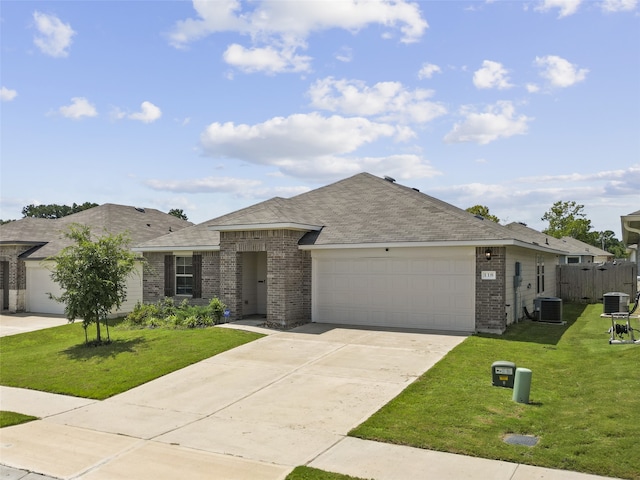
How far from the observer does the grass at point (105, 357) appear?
448 inches

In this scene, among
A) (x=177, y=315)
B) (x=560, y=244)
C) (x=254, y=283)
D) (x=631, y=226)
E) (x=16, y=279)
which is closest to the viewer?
(x=631, y=226)

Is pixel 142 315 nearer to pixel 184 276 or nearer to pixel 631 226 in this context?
pixel 184 276

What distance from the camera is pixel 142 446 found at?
761cm

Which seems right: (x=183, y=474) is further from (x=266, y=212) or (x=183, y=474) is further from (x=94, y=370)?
(x=266, y=212)

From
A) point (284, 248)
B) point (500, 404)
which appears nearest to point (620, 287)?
point (284, 248)

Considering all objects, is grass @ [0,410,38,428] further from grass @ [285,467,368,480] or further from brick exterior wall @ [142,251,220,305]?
brick exterior wall @ [142,251,220,305]

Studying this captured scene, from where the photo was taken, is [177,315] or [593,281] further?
[593,281]

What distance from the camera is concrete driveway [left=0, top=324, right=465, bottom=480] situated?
22.9ft

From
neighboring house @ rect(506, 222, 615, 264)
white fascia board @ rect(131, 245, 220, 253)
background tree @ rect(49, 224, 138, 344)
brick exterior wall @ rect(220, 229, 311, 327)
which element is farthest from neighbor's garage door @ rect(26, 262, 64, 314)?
neighboring house @ rect(506, 222, 615, 264)

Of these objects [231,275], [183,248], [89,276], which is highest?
[183,248]

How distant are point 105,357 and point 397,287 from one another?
28.2ft

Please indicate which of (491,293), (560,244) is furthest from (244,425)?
(560,244)

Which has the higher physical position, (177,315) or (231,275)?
(231,275)

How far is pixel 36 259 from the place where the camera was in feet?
76.6
